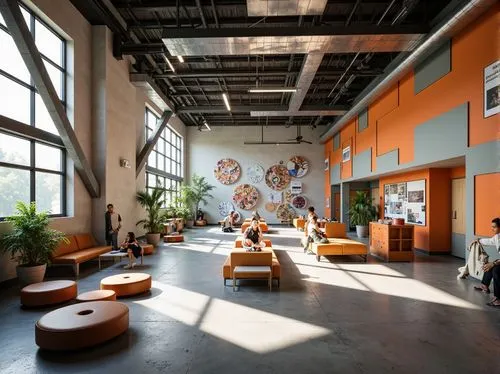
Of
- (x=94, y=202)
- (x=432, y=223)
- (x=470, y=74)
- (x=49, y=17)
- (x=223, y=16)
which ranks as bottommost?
(x=432, y=223)

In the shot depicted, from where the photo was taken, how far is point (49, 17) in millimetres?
6996

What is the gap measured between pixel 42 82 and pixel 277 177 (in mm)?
15282

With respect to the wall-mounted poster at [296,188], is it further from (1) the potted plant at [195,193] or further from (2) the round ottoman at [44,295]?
(2) the round ottoman at [44,295]

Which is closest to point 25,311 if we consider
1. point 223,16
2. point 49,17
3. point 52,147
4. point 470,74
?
point 52,147

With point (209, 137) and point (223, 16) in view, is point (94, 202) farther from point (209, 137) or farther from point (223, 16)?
point (209, 137)

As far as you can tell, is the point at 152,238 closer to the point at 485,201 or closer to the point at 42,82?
the point at 42,82

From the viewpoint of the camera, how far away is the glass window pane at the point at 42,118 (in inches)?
272

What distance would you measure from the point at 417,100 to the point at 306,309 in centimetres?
689

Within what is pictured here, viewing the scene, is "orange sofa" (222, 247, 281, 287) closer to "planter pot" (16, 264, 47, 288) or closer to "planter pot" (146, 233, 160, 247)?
"planter pot" (16, 264, 47, 288)

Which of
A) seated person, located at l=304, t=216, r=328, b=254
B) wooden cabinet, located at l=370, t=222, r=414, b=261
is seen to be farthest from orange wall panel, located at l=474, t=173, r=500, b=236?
seated person, located at l=304, t=216, r=328, b=254

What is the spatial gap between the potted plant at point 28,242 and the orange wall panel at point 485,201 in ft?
28.5

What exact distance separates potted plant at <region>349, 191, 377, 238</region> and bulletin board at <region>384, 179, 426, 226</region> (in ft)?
3.46

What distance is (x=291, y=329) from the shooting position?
13.0 feet

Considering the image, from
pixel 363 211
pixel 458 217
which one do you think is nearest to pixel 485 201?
pixel 458 217
